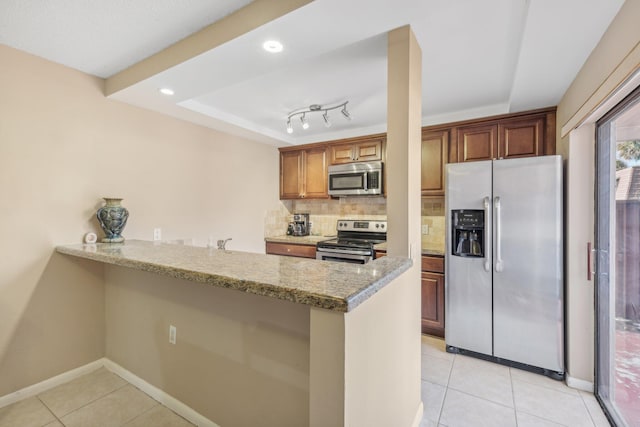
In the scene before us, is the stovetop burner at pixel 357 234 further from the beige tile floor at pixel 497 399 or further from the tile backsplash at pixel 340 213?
the beige tile floor at pixel 497 399

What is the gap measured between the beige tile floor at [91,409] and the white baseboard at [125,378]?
1.2 inches

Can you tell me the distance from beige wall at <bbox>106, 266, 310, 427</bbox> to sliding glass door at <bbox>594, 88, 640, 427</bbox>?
186 cm

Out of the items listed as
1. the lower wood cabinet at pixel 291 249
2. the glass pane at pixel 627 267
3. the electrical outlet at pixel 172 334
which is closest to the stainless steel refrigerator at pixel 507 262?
the glass pane at pixel 627 267

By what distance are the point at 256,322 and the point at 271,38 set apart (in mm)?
1515

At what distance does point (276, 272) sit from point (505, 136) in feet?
9.00

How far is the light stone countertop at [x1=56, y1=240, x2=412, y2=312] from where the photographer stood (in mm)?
1022

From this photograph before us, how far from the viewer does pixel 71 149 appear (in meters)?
2.25

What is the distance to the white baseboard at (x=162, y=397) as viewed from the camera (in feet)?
5.93

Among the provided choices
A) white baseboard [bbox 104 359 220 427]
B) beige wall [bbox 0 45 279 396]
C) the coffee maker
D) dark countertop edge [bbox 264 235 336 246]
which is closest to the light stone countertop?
beige wall [bbox 0 45 279 396]

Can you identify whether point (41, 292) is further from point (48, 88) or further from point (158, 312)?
point (48, 88)

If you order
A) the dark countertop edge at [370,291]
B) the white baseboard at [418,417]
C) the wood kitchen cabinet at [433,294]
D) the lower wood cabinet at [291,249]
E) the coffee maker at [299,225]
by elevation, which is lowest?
the white baseboard at [418,417]

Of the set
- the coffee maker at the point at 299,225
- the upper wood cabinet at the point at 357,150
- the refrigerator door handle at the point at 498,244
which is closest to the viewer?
the refrigerator door handle at the point at 498,244

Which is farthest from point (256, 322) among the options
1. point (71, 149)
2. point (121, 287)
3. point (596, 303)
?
point (596, 303)

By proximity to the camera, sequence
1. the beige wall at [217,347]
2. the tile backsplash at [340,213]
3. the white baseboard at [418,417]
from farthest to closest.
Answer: the tile backsplash at [340,213] < the white baseboard at [418,417] < the beige wall at [217,347]
